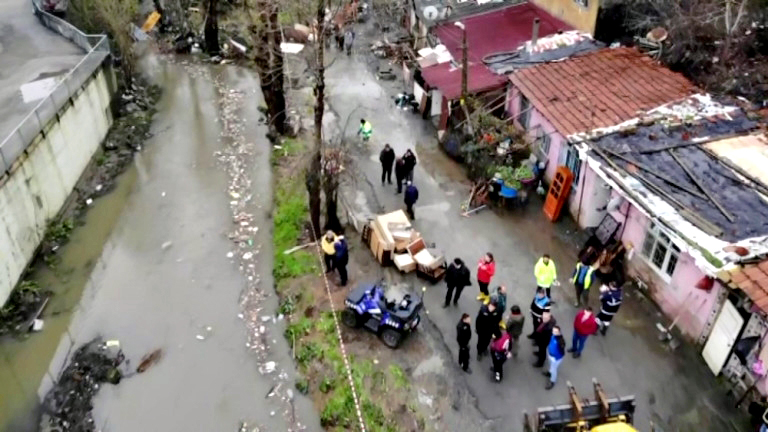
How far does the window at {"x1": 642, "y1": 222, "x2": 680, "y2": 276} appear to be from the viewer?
12.9m

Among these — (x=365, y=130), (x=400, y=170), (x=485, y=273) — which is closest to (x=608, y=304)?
(x=485, y=273)

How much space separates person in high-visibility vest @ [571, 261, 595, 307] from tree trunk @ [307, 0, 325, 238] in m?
6.21

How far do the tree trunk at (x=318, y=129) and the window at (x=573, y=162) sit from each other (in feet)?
20.4

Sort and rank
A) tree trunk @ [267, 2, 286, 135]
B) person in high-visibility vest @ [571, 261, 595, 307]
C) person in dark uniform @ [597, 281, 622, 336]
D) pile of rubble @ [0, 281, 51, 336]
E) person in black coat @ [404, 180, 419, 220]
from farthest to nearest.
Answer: tree trunk @ [267, 2, 286, 135]
person in black coat @ [404, 180, 419, 220]
pile of rubble @ [0, 281, 51, 336]
person in high-visibility vest @ [571, 261, 595, 307]
person in dark uniform @ [597, 281, 622, 336]

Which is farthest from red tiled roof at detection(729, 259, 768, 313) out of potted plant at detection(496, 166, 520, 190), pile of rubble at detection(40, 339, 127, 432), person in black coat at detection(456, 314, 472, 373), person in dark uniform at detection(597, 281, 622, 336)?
pile of rubble at detection(40, 339, 127, 432)

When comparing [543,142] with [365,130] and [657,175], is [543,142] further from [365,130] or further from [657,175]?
[365,130]

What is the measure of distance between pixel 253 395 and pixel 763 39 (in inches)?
666

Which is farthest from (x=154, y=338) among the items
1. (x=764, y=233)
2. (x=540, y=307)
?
(x=764, y=233)

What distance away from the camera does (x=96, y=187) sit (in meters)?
19.2

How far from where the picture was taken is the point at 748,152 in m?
14.0

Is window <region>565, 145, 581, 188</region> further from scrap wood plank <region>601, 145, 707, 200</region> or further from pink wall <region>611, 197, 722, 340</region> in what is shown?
pink wall <region>611, 197, 722, 340</region>

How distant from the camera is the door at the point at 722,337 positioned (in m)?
11.4

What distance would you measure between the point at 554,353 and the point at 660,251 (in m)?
3.82

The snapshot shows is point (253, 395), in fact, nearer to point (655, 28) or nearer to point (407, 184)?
point (407, 184)
